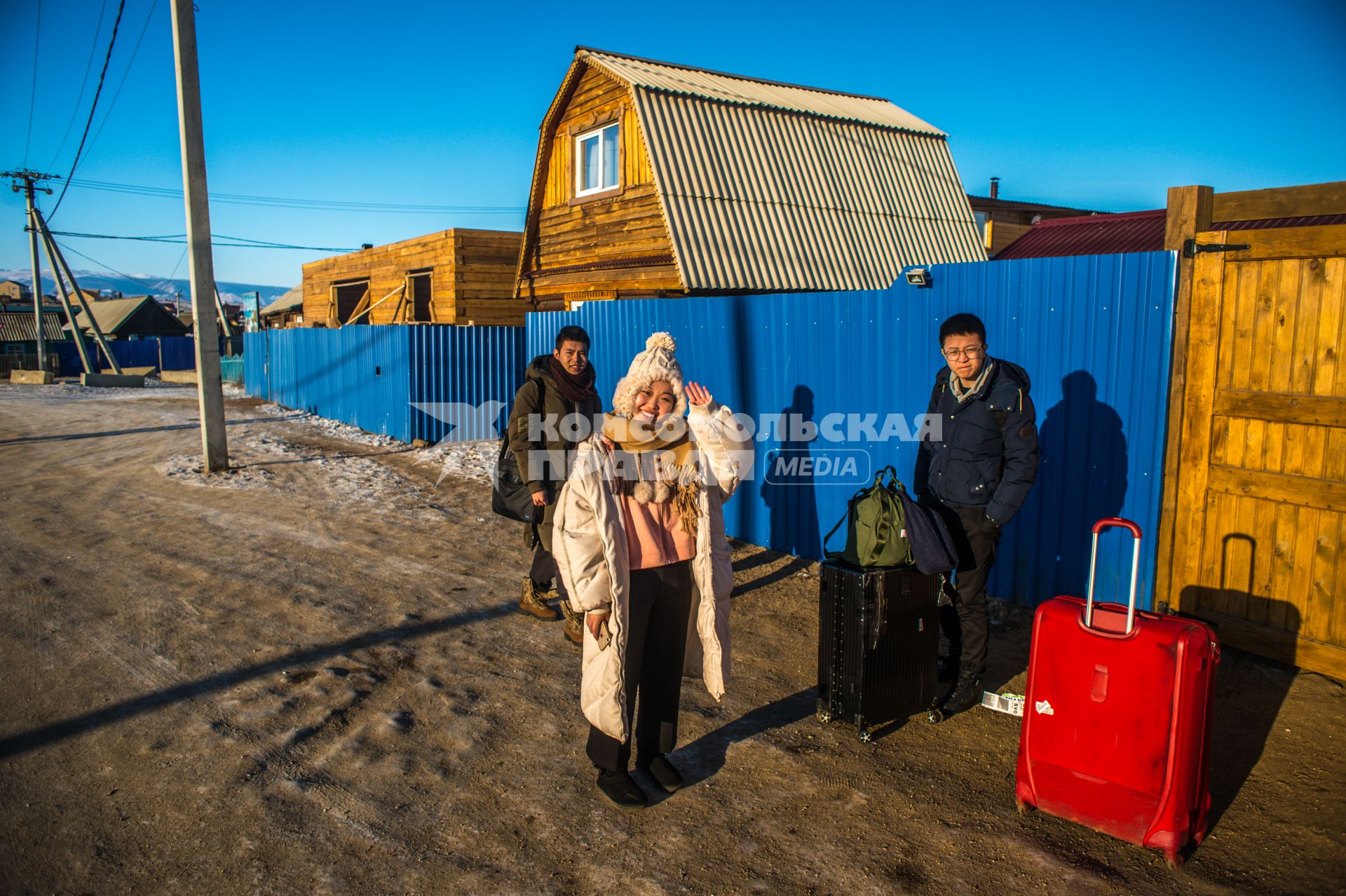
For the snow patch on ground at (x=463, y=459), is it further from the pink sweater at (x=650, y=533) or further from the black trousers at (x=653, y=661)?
the pink sweater at (x=650, y=533)

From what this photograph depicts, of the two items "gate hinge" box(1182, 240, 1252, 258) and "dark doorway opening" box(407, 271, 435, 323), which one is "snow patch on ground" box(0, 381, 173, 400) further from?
"gate hinge" box(1182, 240, 1252, 258)

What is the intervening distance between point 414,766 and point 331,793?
0.34 metres

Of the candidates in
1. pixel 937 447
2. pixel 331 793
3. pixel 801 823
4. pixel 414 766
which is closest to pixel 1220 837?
pixel 801 823

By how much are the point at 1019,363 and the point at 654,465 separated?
3242 millimetres

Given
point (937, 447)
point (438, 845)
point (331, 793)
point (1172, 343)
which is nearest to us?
point (438, 845)

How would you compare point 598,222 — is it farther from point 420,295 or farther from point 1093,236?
point 1093,236

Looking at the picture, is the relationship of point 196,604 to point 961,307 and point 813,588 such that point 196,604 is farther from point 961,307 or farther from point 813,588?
point 961,307

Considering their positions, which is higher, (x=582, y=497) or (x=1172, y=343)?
(x=1172, y=343)

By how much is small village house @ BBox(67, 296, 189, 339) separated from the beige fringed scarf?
198 ft

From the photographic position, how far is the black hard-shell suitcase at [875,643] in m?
3.66

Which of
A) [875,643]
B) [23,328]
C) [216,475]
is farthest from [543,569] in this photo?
[23,328]

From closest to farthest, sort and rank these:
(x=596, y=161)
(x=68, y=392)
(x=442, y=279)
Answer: (x=596, y=161) < (x=442, y=279) < (x=68, y=392)

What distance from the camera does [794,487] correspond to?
22.5 feet

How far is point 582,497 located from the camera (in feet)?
9.89
